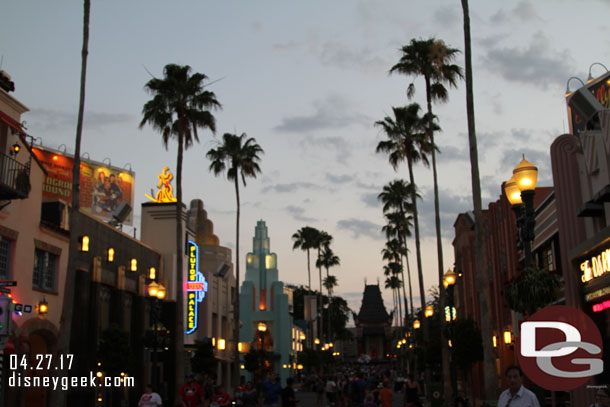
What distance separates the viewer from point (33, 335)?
26.2 metres

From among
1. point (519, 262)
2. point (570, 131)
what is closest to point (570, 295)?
point (570, 131)

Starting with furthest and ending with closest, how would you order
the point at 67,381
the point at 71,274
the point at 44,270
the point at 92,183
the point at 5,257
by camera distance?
the point at 92,183, the point at 67,381, the point at 44,270, the point at 5,257, the point at 71,274

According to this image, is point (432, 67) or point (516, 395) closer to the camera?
point (516, 395)

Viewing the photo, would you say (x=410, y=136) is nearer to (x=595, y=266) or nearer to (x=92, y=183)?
(x=595, y=266)

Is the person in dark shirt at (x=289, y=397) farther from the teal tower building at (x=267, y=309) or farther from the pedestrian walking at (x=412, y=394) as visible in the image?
the teal tower building at (x=267, y=309)

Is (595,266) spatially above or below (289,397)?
above

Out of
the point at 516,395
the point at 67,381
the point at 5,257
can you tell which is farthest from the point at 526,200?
the point at 67,381

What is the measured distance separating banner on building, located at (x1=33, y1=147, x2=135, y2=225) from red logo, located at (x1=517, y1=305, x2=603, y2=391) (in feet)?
161

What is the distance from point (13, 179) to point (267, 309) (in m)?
62.8

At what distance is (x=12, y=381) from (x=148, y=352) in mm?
15266

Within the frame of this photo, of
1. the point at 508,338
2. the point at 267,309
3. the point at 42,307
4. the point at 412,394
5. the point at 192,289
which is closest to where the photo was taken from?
the point at 412,394

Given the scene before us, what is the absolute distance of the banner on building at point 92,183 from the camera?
5212cm

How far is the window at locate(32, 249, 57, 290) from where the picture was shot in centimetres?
2600

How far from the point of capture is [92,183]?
5884 cm
